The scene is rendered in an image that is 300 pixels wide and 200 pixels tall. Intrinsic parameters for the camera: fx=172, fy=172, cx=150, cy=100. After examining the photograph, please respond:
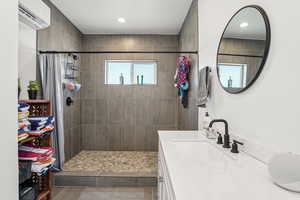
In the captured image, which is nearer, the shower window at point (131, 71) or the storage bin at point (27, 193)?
the storage bin at point (27, 193)

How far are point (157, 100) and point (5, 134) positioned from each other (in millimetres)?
3038

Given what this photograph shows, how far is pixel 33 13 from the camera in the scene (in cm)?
185

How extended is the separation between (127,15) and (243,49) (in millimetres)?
2324

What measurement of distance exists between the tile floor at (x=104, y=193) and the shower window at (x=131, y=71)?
222 cm

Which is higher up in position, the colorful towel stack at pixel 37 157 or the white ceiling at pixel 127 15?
the white ceiling at pixel 127 15

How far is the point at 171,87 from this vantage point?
386cm

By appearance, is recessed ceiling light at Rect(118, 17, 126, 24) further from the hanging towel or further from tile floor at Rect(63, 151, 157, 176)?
tile floor at Rect(63, 151, 157, 176)

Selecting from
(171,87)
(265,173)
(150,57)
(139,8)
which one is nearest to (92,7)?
(139,8)

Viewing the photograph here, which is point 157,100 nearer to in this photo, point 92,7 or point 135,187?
point 135,187

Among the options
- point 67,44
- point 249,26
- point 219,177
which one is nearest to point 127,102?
point 67,44

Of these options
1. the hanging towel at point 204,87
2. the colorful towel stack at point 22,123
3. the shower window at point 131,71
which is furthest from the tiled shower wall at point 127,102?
the colorful towel stack at point 22,123

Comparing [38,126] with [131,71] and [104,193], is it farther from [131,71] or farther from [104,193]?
[131,71]

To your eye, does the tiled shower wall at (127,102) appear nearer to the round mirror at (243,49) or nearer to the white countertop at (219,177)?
the round mirror at (243,49)

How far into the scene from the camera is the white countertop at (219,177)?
0.65 metres
